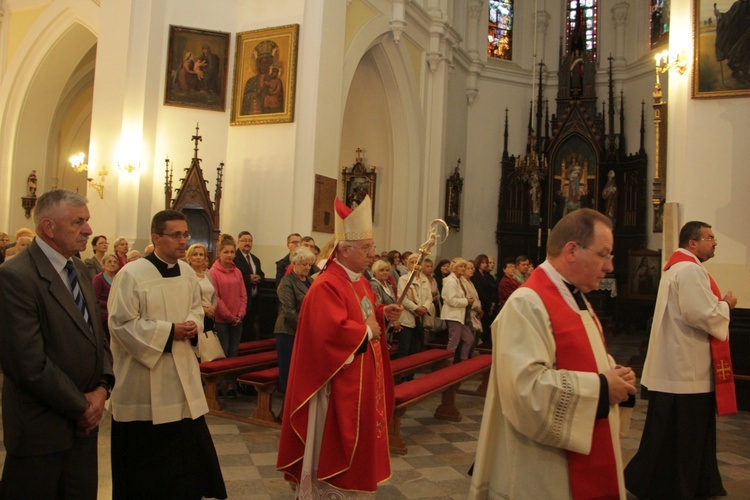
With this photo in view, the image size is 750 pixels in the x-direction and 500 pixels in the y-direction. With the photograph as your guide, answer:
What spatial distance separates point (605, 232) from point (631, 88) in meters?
17.2

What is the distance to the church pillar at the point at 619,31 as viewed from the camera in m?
17.7

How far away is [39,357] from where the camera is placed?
2.40 m

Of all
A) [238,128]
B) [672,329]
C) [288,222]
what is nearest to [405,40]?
[238,128]

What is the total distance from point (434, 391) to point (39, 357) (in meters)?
3.71

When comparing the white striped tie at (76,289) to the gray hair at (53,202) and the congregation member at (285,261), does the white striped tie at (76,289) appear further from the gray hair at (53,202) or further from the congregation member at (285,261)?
the congregation member at (285,261)

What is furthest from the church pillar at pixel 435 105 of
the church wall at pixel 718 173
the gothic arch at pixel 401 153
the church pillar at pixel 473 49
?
the church wall at pixel 718 173

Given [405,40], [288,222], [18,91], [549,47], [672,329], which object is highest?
[549,47]

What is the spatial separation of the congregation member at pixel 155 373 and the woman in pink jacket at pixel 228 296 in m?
2.90

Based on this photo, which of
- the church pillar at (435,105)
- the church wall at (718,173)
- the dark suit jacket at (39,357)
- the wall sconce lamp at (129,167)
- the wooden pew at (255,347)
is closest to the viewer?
the dark suit jacket at (39,357)

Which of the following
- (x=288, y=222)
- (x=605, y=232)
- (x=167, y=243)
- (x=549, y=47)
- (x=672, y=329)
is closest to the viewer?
(x=605, y=232)

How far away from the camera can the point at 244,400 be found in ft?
22.0

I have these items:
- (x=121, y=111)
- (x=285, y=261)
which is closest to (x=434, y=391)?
(x=285, y=261)

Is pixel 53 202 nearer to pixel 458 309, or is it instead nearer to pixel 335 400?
pixel 335 400

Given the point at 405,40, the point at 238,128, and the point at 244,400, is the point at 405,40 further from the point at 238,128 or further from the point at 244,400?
the point at 244,400
